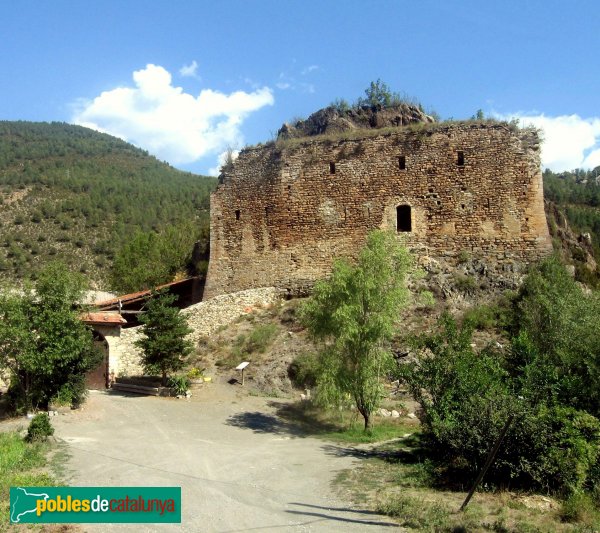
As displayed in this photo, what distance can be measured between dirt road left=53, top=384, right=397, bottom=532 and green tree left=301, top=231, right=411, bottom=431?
1613 mm

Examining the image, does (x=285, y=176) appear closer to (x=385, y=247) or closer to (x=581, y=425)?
(x=385, y=247)

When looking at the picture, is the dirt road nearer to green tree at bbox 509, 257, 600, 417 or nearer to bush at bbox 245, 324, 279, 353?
bush at bbox 245, 324, 279, 353

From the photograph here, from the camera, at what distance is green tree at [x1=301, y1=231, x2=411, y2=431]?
45.1 ft

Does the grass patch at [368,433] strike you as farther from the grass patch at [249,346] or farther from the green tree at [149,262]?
the green tree at [149,262]

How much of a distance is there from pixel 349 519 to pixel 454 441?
315 cm

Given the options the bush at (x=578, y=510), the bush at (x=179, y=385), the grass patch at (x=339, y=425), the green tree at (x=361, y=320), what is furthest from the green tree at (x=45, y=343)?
the bush at (x=578, y=510)

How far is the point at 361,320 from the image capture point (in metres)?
14.1

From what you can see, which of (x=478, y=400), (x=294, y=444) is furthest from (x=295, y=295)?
(x=478, y=400)

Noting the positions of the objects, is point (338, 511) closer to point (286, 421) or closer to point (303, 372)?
point (286, 421)

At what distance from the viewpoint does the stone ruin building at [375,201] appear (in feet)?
66.4

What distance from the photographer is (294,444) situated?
12875 mm

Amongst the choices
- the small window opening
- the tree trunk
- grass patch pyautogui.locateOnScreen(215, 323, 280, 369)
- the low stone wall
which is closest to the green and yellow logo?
the tree trunk

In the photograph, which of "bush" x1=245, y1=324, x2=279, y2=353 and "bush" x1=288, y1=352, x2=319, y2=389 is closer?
"bush" x1=288, y1=352, x2=319, y2=389

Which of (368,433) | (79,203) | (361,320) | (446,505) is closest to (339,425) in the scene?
(368,433)
